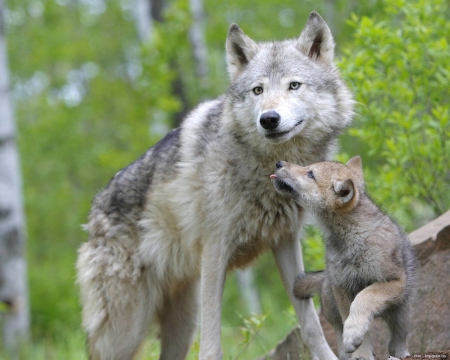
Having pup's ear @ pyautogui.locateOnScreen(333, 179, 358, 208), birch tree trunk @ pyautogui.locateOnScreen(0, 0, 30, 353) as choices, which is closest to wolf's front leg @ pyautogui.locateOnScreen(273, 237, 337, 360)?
pup's ear @ pyautogui.locateOnScreen(333, 179, 358, 208)

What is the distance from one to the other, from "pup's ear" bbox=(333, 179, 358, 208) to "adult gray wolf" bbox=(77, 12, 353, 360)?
0.55 meters

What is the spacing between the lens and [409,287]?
172 inches

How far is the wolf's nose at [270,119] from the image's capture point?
4.52 metres

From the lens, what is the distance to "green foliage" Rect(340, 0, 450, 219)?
6.30 metres

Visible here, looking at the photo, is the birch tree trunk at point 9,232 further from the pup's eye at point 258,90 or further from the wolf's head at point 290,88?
the pup's eye at point 258,90

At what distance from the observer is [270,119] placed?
4.52 metres

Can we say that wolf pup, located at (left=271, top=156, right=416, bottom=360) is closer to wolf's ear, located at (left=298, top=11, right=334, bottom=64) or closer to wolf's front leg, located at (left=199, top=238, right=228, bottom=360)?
wolf's front leg, located at (left=199, top=238, right=228, bottom=360)

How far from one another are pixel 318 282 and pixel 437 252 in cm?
111

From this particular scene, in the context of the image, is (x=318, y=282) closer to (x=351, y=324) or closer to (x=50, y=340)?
(x=351, y=324)

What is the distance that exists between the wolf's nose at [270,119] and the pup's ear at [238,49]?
931 mm

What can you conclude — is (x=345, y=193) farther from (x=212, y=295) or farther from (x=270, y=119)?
(x=212, y=295)

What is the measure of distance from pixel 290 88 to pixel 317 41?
637 millimetres

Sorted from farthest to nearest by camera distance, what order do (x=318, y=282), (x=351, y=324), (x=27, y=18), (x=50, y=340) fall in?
(x=27, y=18) → (x=50, y=340) → (x=318, y=282) → (x=351, y=324)

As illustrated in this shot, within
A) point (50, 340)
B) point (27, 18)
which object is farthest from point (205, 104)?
point (27, 18)
